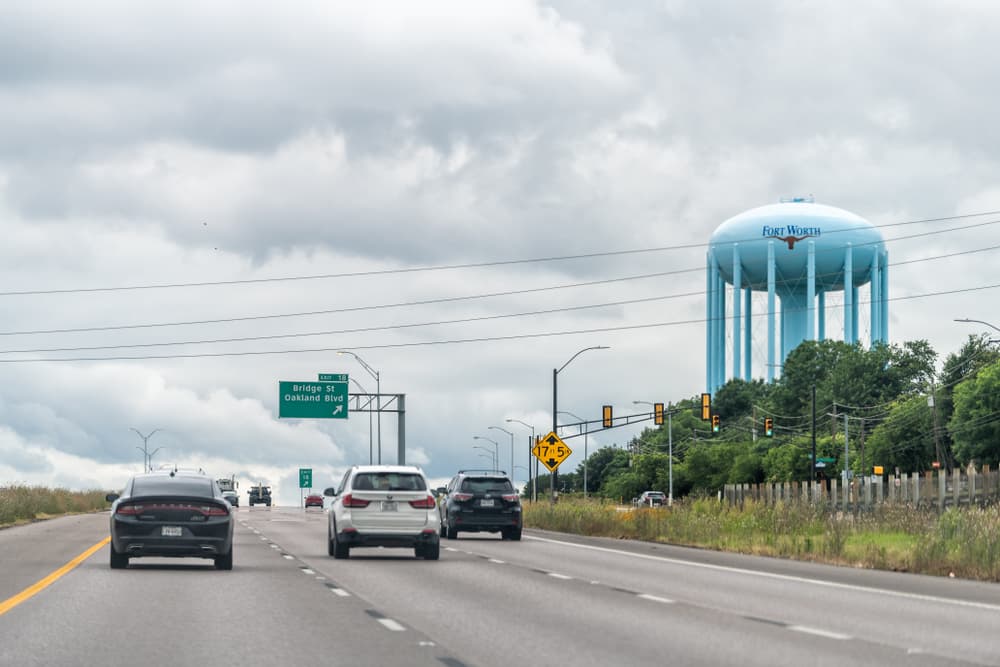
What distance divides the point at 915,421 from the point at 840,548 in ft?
252

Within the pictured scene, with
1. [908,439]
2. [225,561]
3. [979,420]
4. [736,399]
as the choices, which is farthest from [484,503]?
[736,399]

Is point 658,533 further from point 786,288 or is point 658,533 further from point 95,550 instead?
point 786,288

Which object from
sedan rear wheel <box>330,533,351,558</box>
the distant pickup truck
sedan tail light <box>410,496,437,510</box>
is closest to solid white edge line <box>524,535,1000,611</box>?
sedan tail light <box>410,496,437,510</box>

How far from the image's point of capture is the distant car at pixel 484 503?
134 ft

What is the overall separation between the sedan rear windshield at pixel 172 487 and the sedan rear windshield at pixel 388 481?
4.26 m

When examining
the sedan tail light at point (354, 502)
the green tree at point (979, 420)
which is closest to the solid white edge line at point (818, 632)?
the sedan tail light at point (354, 502)

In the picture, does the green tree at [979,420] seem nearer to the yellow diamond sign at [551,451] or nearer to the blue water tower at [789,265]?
the blue water tower at [789,265]

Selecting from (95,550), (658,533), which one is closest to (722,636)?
(95,550)

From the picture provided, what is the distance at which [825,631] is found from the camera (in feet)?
50.1

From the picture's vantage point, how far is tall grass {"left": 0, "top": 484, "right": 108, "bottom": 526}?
190ft

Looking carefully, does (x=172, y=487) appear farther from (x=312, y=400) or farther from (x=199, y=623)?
(x=312, y=400)

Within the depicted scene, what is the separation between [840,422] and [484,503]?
300 ft

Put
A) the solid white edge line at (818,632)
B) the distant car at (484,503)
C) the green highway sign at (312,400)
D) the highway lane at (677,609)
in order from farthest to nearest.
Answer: the green highway sign at (312,400) → the distant car at (484,503) → the solid white edge line at (818,632) → the highway lane at (677,609)

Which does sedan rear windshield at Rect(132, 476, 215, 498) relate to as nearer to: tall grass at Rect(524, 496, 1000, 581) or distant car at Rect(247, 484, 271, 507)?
tall grass at Rect(524, 496, 1000, 581)
